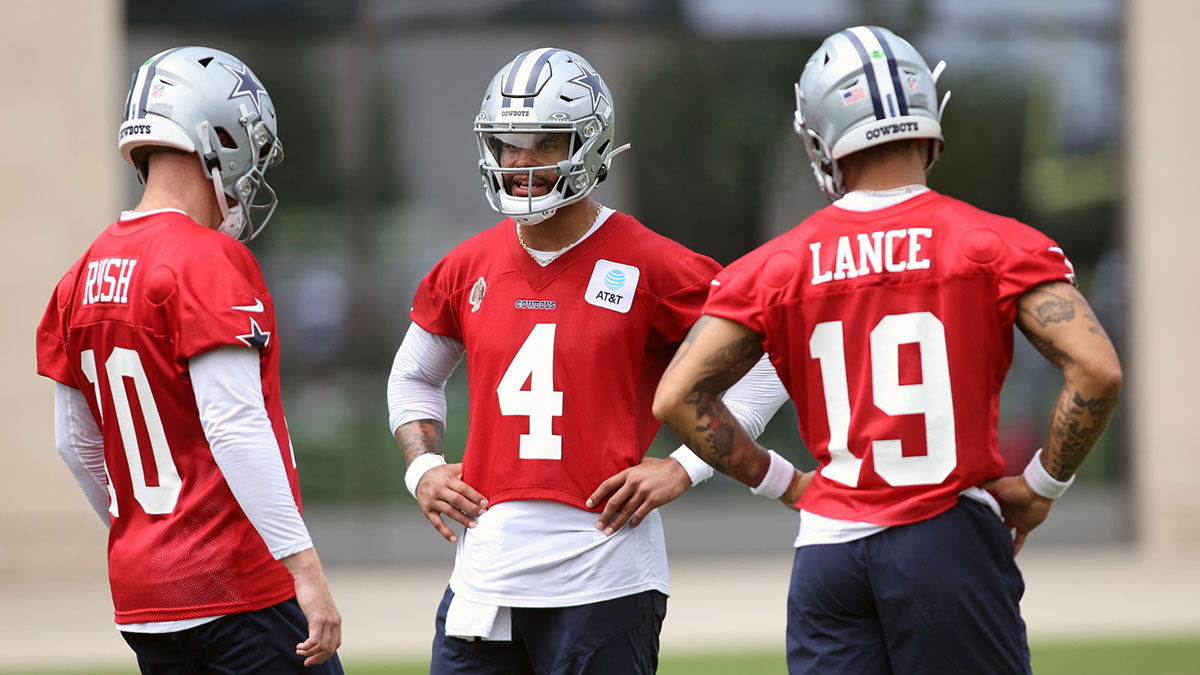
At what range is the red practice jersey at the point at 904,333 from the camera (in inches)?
116

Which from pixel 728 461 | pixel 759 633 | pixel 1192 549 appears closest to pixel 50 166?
pixel 759 633

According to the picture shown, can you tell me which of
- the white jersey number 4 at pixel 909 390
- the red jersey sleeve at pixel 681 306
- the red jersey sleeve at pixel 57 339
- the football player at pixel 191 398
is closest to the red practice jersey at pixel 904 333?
the white jersey number 4 at pixel 909 390

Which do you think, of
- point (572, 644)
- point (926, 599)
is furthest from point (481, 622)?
point (926, 599)

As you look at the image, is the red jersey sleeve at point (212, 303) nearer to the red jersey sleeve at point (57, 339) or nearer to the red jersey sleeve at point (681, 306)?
the red jersey sleeve at point (57, 339)

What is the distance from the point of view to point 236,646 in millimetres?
3244

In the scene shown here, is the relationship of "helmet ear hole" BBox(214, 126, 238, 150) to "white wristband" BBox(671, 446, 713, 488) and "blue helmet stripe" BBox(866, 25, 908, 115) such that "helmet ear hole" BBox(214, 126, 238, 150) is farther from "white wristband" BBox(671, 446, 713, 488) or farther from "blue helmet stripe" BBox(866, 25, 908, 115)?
"blue helmet stripe" BBox(866, 25, 908, 115)

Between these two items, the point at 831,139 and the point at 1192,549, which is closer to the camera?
the point at 831,139

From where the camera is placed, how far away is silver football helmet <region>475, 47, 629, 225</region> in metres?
3.53

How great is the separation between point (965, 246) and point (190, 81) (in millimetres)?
1900

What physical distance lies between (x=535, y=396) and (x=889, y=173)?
3.51 feet

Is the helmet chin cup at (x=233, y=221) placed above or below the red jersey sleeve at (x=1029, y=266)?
above

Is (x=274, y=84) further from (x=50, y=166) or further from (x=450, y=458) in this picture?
(x=450, y=458)

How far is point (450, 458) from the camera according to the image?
10.5 meters

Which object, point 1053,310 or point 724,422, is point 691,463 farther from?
point 1053,310
